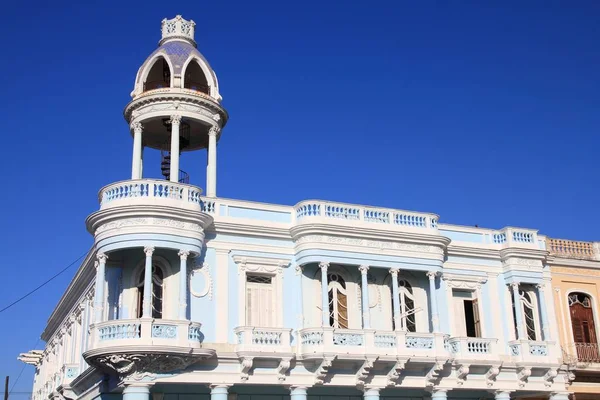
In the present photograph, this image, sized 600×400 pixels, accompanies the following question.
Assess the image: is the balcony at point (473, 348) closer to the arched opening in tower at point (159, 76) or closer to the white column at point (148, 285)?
the white column at point (148, 285)

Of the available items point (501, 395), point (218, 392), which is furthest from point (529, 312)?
point (218, 392)

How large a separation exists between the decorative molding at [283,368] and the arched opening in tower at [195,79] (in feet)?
38.0

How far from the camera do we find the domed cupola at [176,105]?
30.2 m

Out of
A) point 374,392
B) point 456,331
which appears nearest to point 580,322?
Result: point 456,331

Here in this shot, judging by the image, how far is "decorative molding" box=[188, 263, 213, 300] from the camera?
27.0 meters

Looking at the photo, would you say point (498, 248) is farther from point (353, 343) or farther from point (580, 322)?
point (353, 343)

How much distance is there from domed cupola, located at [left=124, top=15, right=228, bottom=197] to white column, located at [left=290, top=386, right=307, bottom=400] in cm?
808

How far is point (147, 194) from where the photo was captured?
86.6ft

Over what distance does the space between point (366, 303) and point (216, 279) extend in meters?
5.51

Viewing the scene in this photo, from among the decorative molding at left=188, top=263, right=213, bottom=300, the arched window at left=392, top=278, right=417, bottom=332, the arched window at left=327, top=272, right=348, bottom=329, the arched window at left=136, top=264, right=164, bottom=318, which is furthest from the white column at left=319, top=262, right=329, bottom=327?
the arched window at left=136, top=264, right=164, bottom=318

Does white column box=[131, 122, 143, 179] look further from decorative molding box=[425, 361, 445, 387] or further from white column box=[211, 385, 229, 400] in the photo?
decorative molding box=[425, 361, 445, 387]

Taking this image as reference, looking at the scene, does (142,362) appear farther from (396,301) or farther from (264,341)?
(396,301)

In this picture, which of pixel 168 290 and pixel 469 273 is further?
pixel 469 273

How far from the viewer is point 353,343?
90.8ft
